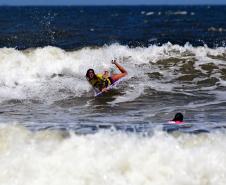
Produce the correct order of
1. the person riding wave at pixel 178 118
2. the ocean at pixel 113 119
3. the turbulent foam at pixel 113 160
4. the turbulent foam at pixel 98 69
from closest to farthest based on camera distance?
1. the turbulent foam at pixel 113 160
2. the ocean at pixel 113 119
3. the person riding wave at pixel 178 118
4. the turbulent foam at pixel 98 69

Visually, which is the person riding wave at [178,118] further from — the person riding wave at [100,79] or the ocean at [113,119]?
the person riding wave at [100,79]

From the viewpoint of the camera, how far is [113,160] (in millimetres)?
9133

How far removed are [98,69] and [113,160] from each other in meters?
11.1

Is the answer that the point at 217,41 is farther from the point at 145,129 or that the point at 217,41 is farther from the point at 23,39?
the point at 145,129

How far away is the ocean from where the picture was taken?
900 centimetres

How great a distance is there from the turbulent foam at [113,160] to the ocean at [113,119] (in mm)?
16

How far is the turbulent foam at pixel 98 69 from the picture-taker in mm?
16438

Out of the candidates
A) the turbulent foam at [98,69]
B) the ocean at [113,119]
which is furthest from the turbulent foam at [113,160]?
the turbulent foam at [98,69]

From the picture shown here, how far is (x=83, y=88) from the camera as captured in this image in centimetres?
1641

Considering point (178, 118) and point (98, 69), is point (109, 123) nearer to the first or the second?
point (178, 118)

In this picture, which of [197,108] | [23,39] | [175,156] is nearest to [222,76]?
[197,108]

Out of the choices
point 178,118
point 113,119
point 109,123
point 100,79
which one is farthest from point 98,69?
point 178,118

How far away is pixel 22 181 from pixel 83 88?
7.74 meters

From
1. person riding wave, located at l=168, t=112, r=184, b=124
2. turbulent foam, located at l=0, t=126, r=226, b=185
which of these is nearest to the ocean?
turbulent foam, located at l=0, t=126, r=226, b=185
